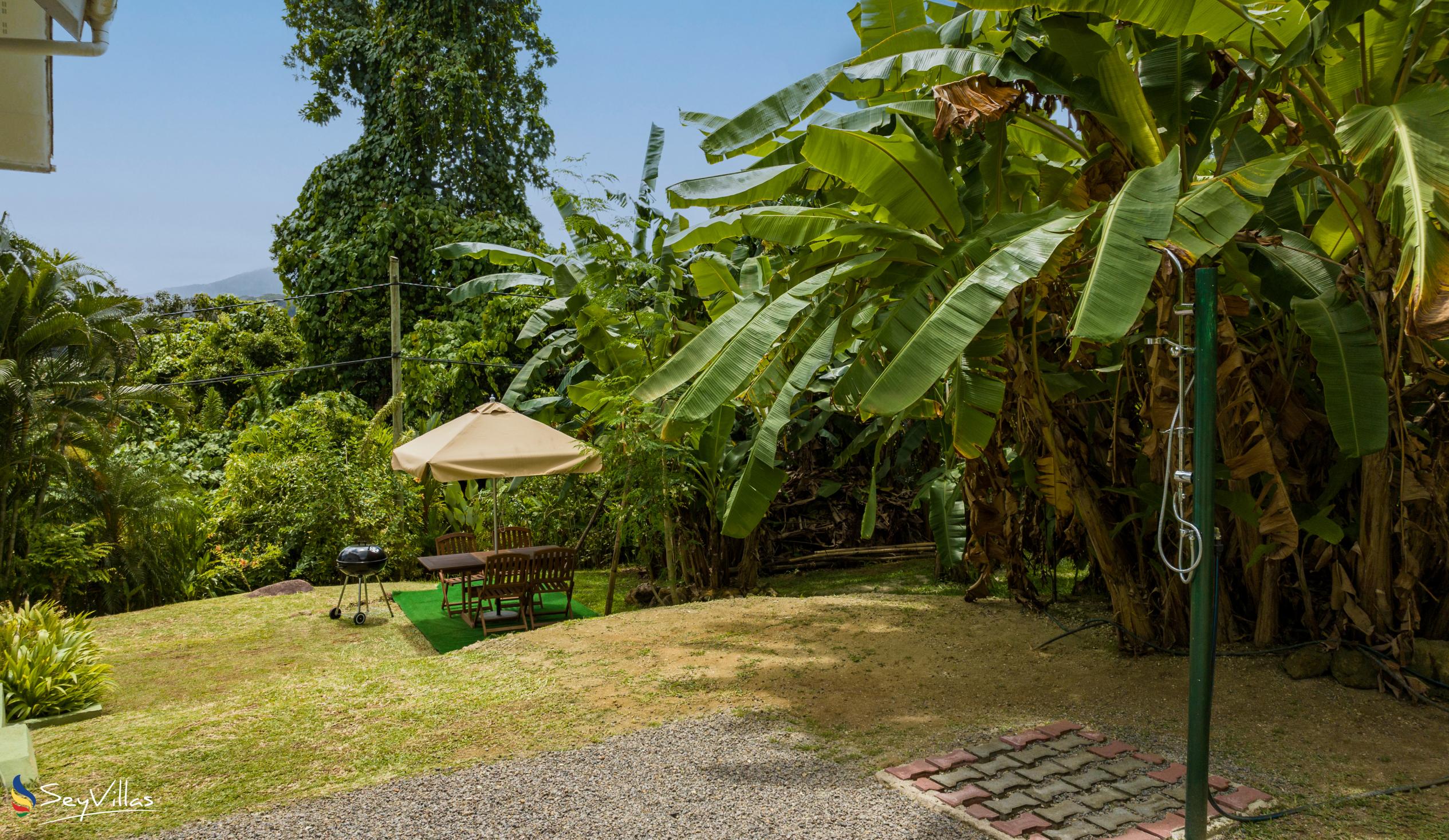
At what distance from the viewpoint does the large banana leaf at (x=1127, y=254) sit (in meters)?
3.40

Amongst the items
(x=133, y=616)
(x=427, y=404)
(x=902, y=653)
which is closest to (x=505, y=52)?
(x=427, y=404)

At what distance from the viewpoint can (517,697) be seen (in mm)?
6043

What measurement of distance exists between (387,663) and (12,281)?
657 centimetres

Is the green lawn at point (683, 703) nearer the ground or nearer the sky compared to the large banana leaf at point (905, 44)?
nearer the ground

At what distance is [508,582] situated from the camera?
8.84 meters

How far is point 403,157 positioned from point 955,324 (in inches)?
723

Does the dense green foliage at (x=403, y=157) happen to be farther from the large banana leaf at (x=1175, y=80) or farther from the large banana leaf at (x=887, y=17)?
the large banana leaf at (x=1175, y=80)

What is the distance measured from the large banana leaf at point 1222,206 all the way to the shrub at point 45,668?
713 cm

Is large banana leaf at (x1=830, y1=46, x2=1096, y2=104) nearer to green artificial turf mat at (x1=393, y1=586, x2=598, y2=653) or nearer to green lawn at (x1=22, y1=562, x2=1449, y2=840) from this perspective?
green lawn at (x1=22, y1=562, x2=1449, y2=840)

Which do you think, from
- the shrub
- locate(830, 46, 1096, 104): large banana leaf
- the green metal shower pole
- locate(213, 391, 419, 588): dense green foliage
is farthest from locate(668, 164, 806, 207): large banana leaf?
locate(213, 391, 419, 588): dense green foliage

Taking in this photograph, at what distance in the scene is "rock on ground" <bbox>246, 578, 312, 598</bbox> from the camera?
37.3ft

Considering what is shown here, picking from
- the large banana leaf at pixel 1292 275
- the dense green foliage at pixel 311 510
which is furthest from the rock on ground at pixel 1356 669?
the dense green foliage at pixel 311 510

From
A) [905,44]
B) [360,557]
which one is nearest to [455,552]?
[360,557]

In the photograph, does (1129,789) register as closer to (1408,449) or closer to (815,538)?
(1408,449)
